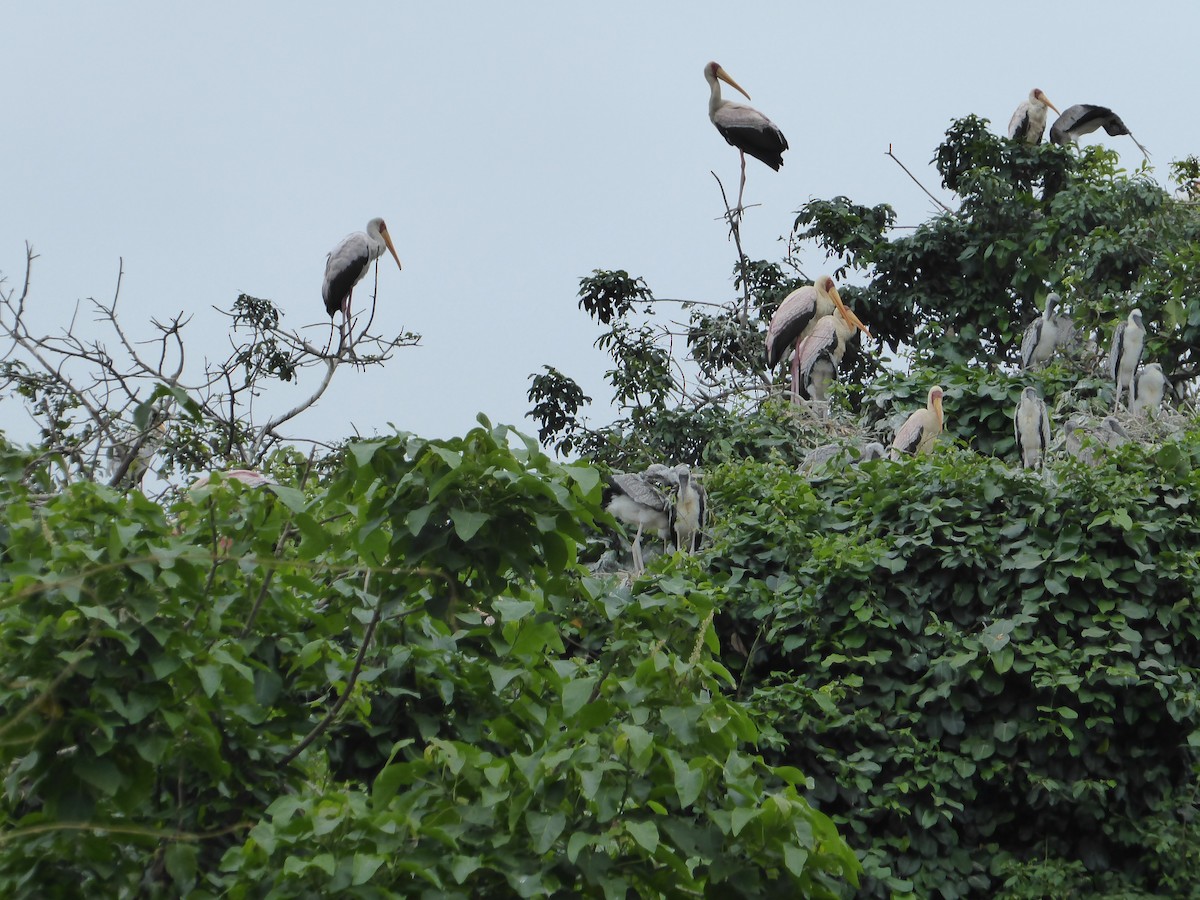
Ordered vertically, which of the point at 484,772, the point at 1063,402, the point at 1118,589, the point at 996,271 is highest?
the point at 996,271

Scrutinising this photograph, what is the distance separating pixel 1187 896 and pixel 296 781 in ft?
13.6

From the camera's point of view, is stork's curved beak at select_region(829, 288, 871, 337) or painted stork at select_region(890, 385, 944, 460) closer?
painted stork at select_region(890, 385, 944, 460)

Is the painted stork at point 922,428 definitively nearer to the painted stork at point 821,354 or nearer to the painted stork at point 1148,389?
the painted stork at point 1148,389

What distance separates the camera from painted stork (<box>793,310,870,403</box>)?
1192cm

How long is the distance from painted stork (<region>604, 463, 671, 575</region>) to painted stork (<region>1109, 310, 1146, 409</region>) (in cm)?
327

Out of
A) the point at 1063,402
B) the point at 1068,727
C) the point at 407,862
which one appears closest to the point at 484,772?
the point at 407,862

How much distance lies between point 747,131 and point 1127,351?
4.58 m

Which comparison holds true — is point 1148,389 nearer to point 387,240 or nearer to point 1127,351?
point 1127,351

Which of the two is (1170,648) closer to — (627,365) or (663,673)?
(663,673)

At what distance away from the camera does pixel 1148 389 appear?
10.2 m

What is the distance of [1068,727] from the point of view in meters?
6.41

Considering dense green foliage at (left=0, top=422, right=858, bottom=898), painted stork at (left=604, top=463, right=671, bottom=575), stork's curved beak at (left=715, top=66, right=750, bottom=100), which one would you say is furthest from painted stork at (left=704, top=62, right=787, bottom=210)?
dense green foliage at (left=0, top=422, right=858, bottom=898)

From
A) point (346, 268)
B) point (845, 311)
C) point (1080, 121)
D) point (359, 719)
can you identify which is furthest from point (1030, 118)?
point (359, 719)

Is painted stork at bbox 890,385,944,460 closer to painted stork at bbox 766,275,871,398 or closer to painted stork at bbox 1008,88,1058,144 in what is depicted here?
painted stork at bbox 766,275,871,398
